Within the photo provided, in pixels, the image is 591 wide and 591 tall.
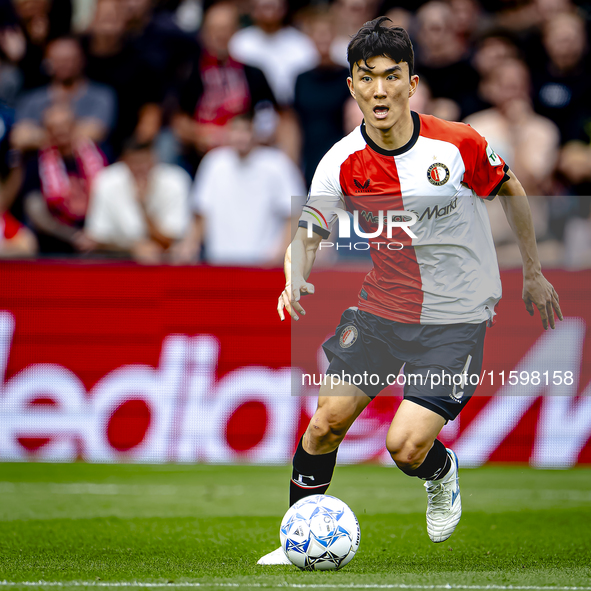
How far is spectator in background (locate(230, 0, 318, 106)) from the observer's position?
402 inches

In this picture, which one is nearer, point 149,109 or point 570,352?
point 570,352

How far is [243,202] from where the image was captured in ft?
30.2

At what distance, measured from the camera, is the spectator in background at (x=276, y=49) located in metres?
10.2

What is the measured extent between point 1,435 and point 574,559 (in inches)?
213

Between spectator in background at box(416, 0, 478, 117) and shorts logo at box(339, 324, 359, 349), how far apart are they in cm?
553

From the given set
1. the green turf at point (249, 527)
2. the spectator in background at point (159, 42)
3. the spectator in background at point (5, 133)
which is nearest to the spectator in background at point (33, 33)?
the spectator in background at point (5, 133)

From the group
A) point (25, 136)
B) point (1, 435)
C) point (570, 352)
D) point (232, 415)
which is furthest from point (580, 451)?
point (25, 136)

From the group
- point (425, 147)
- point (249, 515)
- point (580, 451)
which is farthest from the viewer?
point (580, 451)

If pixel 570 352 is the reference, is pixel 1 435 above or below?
below

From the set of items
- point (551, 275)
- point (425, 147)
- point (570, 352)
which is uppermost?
point (425, 147)

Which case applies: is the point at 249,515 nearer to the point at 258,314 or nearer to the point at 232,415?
the point at 232,415

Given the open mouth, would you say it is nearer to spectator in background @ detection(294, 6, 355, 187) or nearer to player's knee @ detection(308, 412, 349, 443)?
player's knee @ detection(308, 412, 349, 443)

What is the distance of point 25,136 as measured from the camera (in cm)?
987

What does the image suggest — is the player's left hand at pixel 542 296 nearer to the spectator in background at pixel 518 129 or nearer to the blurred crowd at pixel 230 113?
the blurred crowd at pixel 230 113
